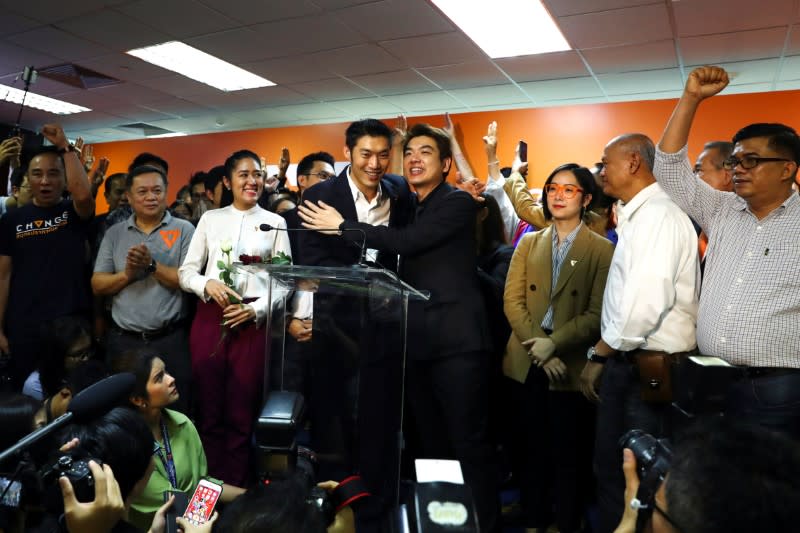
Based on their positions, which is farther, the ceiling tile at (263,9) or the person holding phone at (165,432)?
the ceiling tile at (263,9)

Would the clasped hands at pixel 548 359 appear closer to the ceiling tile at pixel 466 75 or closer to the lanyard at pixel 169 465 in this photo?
the lanyard at pixel 169 465

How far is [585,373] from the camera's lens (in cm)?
242

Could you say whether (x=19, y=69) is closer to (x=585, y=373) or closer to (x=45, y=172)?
(x=45, y=172)

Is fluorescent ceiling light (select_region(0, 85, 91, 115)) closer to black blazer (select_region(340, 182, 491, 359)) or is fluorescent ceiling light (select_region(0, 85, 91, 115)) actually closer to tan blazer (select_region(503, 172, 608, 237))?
tan blazer (select_region(503, 172, 608, 237))

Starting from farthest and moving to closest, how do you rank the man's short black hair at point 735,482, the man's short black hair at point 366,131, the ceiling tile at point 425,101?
the ceiling tile at point 425,101
the man's short black hair at point 366,131
the man's short black hair at point 735,482

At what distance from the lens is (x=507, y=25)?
5.29m

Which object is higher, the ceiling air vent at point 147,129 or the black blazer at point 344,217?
the ceiling air vent at point 147,129

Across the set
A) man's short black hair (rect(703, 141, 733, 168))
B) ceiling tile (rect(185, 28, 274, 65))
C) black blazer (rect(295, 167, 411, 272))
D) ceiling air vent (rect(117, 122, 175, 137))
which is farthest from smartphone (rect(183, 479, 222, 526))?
ceiling air vent (rect(117, 122, 175, 137))

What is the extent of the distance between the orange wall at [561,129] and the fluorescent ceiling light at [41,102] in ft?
6.97

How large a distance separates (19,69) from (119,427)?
288 inches

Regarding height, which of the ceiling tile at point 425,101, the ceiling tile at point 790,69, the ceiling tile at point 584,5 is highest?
the ceiling tile at point 584,5

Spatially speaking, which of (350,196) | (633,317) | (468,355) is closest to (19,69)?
(350,196)

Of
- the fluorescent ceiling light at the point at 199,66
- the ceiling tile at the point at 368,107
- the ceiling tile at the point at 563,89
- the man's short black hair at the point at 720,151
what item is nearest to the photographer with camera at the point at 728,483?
the man's short black hair at the point at 720,151

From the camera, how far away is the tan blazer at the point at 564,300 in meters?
2.63
